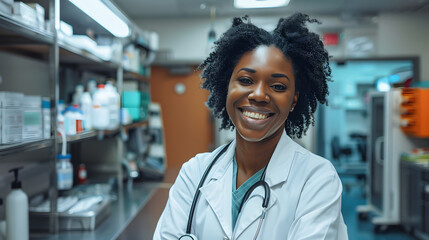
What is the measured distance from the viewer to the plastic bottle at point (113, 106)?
2.32 meters

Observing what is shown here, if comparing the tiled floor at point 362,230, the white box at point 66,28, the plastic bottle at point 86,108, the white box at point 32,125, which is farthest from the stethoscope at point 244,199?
the tiled floor at point 362,230

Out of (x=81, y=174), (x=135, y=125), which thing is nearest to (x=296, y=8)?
(x=135, y=125)

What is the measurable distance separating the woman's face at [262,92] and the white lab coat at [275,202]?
0.13 meters

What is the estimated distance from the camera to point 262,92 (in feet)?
3.03

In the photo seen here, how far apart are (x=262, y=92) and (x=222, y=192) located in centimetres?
34

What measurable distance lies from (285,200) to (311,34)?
51 cm

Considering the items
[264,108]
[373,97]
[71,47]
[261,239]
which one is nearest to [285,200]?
[261,239]

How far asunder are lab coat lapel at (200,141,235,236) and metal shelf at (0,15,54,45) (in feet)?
2.98

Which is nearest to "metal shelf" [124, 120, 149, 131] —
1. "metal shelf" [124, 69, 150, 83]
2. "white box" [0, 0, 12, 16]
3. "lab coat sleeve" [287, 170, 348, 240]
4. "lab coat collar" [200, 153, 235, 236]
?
"metal shelf" [124, 69, 150, 83]

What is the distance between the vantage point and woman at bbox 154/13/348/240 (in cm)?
91

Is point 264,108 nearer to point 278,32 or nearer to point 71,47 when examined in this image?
point 278,32

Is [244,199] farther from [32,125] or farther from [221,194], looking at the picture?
[32,125]

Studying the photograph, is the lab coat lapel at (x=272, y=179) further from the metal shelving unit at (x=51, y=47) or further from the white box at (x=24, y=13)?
the white box at (x=24, y=13)

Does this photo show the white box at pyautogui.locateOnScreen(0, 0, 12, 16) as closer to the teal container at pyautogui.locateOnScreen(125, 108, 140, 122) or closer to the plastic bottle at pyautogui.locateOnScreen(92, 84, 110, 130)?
the plastic bottle at pyautogui.locateOnScreen(92, 84, 110, 130)
